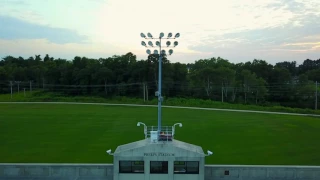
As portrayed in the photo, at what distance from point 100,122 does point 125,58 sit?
4930 centimetres

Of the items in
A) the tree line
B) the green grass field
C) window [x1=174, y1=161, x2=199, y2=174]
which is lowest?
the green grass field

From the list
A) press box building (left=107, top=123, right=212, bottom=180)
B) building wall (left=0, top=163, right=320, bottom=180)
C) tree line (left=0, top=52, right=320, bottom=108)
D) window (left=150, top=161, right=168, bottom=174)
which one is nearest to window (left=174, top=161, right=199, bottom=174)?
press box building (left=107, top=123, right=212, bottom=180)

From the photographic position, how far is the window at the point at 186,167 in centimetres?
2052

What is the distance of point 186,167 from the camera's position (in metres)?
20.6

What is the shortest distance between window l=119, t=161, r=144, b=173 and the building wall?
2484 millimetres

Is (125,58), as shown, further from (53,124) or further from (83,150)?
(83,150)

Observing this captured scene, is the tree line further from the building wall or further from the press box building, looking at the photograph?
the press box building

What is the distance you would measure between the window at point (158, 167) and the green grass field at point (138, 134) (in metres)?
8.79

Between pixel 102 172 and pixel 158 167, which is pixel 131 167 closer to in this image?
pixel 158 167

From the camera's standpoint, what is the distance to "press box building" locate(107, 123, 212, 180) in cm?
2020

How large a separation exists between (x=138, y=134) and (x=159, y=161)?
20.8 m

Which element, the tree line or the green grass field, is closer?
the green grass field

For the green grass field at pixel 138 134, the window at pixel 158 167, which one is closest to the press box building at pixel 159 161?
the window at pixel 158 167

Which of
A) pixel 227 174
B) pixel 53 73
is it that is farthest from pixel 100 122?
pixel 53 73
